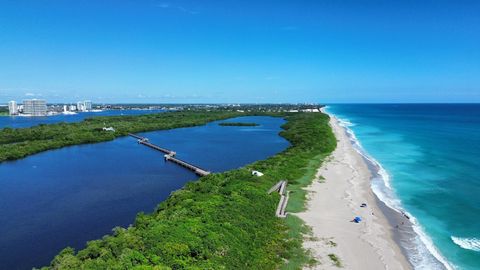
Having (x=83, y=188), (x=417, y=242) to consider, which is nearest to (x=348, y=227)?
(x=417, y=242)

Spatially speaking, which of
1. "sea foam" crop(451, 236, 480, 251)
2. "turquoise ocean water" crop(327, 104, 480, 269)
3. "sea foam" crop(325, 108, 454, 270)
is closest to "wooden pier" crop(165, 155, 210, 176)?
"sea foam" crop(325, 108, 454, 270)

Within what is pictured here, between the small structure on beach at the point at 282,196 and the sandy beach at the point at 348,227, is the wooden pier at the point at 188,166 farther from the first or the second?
the sandy beach at the point at 348,227

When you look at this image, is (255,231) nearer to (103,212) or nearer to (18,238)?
(103,212)

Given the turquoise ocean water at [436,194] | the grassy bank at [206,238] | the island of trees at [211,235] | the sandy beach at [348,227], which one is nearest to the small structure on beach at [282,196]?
the island of trees at [211,235]

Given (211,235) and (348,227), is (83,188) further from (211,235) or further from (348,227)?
(348,227)

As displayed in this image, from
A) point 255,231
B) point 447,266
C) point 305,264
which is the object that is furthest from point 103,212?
point 447,266

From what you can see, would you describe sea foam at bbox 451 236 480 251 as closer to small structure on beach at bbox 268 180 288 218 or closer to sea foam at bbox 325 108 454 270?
sea foam at bbox 325 108 454 270
